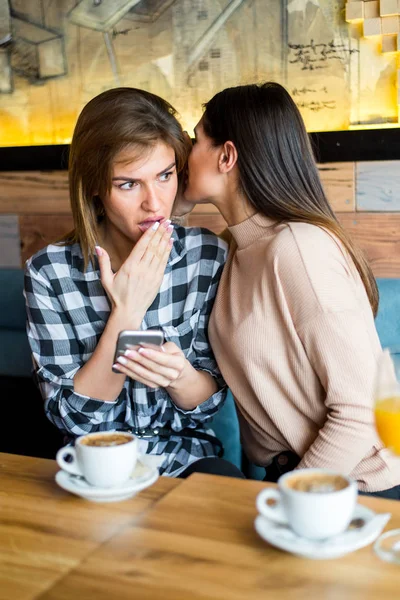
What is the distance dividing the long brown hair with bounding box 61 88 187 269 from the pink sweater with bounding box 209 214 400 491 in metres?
0.27

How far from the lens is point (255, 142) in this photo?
1460 millimetres

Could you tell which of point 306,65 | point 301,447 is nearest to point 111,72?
point 306,65

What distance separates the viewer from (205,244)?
1.67m

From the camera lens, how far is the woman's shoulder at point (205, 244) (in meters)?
1.66

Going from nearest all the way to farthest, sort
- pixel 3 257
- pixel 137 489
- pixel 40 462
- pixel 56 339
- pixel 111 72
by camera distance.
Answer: pixel 137 489, pixel 40 462, pixel 56 339, pixel 111 72, pixel 3 257

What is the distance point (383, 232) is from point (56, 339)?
130cm

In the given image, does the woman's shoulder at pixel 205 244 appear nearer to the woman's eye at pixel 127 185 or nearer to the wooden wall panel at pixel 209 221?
the woman's eye at pixel 127 185

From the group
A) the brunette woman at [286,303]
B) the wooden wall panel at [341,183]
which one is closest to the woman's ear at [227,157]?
the brunette woman at [286,303]

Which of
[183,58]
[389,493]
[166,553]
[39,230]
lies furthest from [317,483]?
[39,230]

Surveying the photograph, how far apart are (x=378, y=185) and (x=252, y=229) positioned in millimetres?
1026

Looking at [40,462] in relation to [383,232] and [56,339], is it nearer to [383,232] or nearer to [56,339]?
[56,339]

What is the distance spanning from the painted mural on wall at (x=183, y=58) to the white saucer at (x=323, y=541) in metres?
1.83

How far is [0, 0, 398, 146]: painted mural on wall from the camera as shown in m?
2.42

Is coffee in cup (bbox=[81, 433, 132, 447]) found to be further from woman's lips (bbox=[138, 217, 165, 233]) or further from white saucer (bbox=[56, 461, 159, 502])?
woman's lips (bbox=[138, 217, 165, 233])
